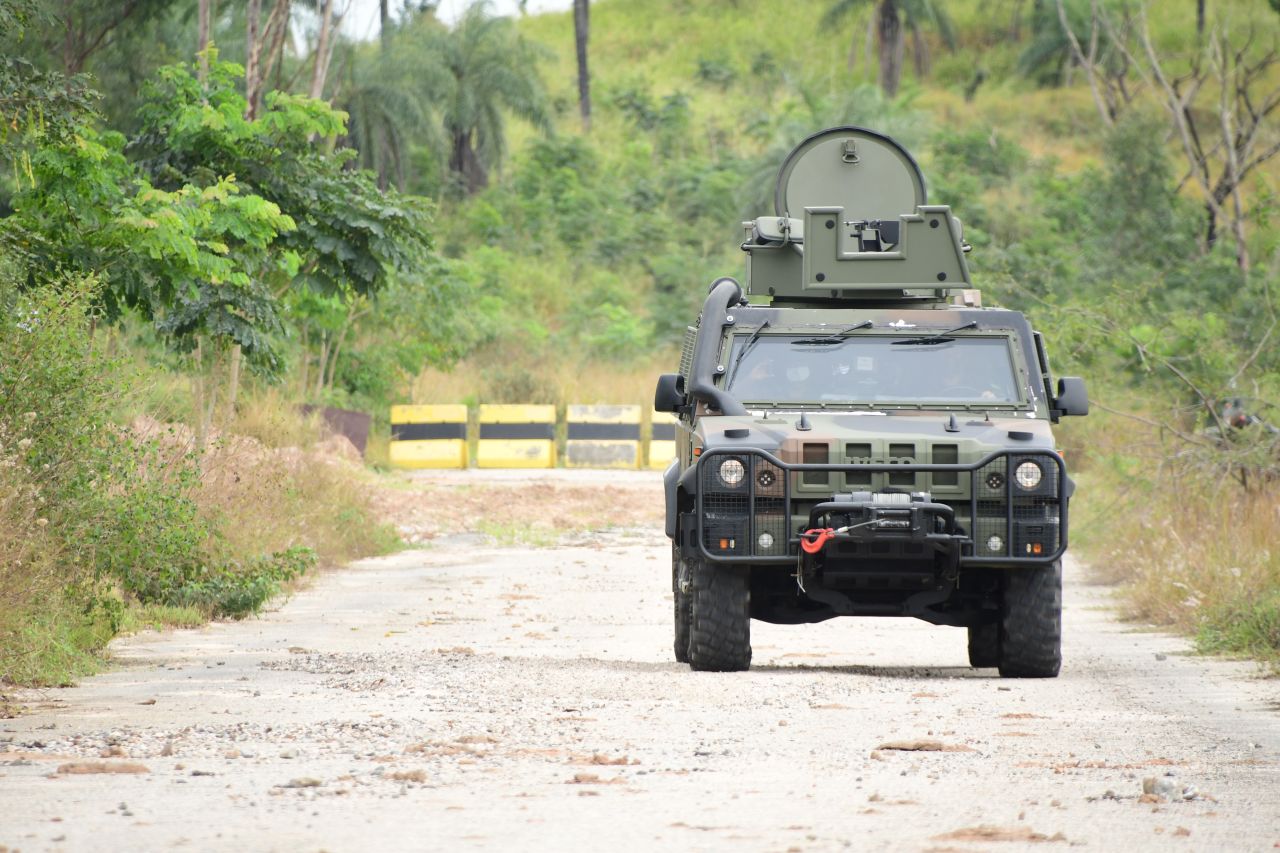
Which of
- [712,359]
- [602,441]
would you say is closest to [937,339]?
[712,359]

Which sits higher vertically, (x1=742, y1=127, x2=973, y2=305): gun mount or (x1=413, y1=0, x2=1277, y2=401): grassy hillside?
(x1=413, y1=0, x2=1277, y2=401): grassy hillside

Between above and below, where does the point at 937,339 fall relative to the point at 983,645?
above

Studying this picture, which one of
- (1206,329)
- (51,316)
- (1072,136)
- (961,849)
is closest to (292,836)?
(961,849)

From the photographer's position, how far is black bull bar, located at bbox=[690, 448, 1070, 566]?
36.6 feet

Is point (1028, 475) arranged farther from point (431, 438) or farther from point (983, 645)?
point (431, 438)

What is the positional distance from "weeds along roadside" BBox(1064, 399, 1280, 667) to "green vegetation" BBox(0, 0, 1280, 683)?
0.18 ft

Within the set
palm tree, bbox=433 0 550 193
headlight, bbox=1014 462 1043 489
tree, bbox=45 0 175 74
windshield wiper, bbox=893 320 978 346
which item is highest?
palm tree, bbox=433 0 550 193

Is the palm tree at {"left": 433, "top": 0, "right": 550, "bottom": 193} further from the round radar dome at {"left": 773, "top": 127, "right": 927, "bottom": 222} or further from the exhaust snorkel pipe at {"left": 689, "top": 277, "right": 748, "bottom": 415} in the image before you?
the exhaust snorkel pipe at {"left": 689, "top": 277, "right": 748, "bottom": 415}

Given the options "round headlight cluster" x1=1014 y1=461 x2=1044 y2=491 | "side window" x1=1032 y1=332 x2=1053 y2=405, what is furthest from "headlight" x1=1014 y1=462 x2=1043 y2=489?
"side window" x1=1032 y1=332 x2=1053 y2=405

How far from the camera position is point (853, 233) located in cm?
1360

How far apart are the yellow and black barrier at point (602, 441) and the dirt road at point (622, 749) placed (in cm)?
2568

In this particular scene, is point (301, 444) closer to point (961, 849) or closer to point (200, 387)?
point (200, 387)

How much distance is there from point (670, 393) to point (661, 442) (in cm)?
2898

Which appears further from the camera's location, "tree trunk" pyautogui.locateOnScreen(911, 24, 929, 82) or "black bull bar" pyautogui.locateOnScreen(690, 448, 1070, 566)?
"tree trunk" pyautogui.locateOnScreen(911, 24, 929, 82)
